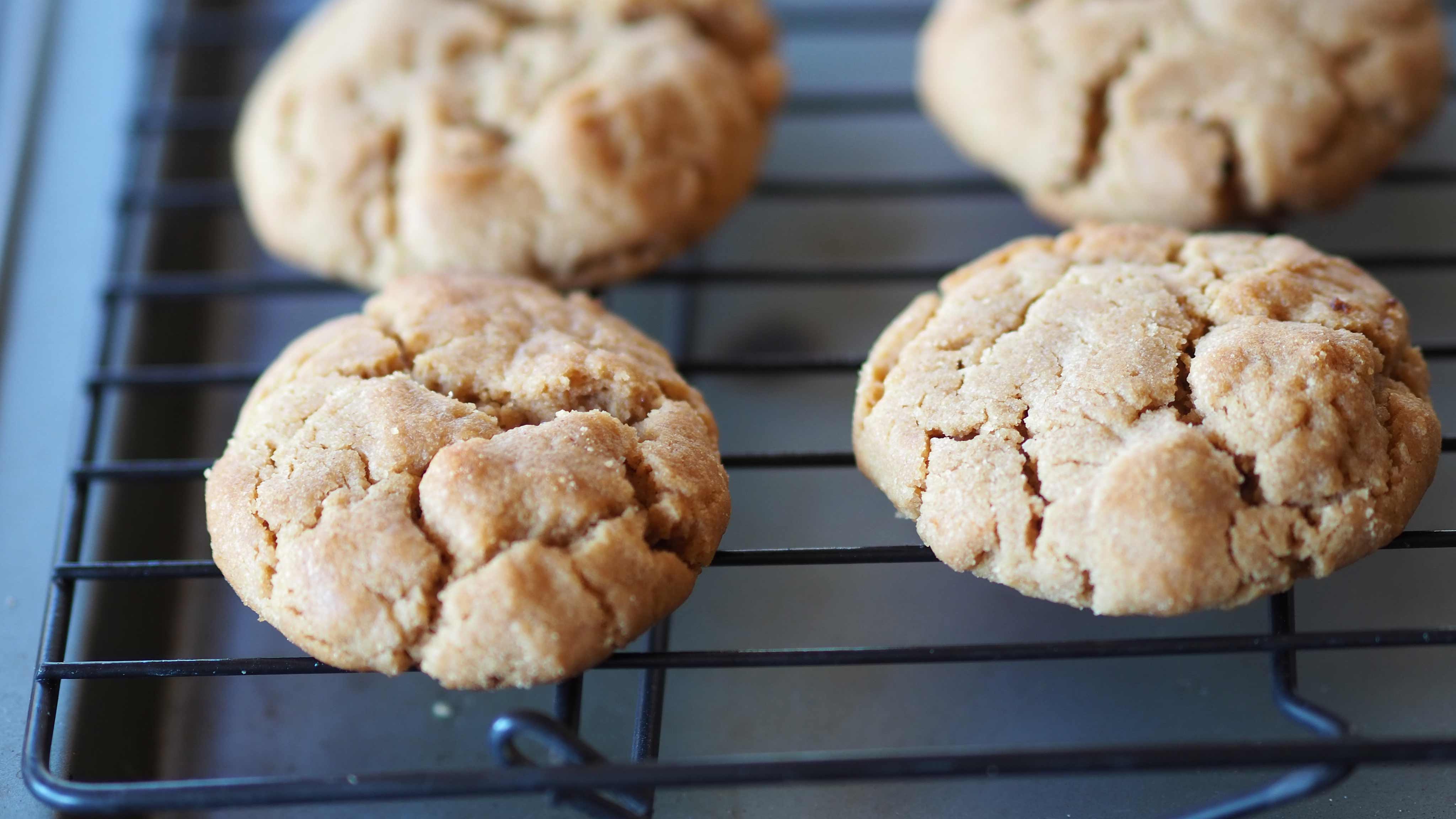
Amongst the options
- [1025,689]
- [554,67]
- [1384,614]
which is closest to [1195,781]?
[1025,689]

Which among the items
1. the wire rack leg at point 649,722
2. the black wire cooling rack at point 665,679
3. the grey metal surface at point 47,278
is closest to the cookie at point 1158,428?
the black wire cooling rack at point 665,679

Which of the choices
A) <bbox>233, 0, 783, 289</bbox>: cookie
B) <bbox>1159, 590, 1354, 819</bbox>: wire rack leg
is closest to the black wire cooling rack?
<bbox>1159, 590, 1354, 819</bbox>: wire rack leg

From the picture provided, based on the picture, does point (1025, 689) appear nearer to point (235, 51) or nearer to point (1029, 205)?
point (1029, 205)

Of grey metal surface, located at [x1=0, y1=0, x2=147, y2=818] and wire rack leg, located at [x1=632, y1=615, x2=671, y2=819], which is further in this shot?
grey metal surface, located at [x1=0, y1=0, x2=147, y2=818]

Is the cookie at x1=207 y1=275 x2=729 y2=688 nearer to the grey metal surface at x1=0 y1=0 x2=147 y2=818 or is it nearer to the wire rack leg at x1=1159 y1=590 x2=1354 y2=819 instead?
the grey metal surface at x1=0 y1=0 x2=147 y2=818

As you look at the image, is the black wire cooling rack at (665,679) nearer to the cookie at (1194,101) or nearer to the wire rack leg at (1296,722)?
the wire rack leg at (1296,722)
